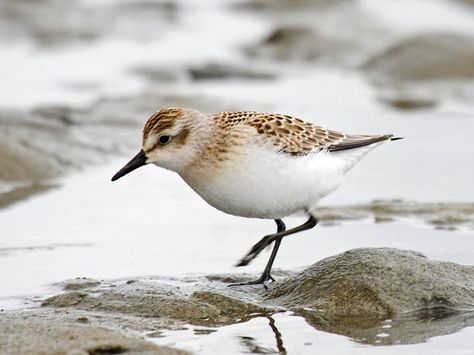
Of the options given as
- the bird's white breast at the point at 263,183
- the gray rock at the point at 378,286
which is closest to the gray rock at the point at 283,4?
the bird's white breast at the point at 263,183

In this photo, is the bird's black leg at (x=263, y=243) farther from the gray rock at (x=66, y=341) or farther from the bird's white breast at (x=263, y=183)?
the gray rock at (x=66, y=341)

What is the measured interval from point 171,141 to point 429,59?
8.84m

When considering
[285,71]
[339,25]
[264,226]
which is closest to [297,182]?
[264,226]

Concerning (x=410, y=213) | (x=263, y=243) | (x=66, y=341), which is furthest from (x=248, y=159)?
(x=410, y=213)

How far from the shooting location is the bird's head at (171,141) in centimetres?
696

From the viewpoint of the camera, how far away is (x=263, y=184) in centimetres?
673

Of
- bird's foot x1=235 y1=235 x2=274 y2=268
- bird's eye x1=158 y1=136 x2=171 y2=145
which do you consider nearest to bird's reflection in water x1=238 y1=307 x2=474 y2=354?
bird's foot x1=235 y1=235 x2=274 y2=268

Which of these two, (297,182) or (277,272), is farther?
(277,272)

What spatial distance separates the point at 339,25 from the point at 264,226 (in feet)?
33.6

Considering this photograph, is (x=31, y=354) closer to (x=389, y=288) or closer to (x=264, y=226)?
(x=389, y=288)

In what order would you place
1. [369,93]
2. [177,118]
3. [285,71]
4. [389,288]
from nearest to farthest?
[389,288] < [177,118] < [369,93] < [285,71]

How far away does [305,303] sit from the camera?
6617 millimetres

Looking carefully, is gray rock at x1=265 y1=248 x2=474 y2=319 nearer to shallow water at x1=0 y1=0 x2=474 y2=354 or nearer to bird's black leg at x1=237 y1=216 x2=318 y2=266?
shallow water at x1=0 y1=0 x2=474 y2=354

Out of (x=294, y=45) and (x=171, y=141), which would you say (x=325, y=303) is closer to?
(x=171, y=141)
